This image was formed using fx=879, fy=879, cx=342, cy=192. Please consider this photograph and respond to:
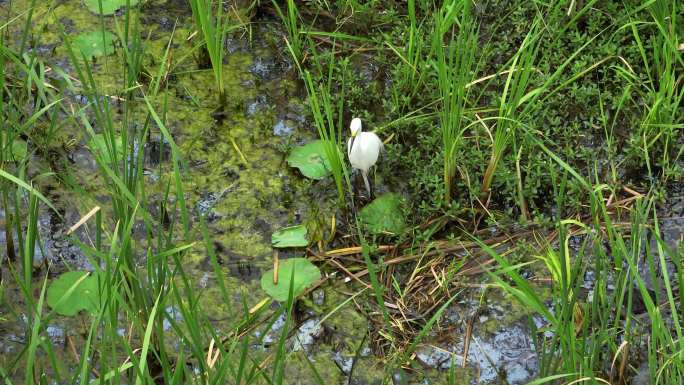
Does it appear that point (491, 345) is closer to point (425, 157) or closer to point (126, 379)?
point (425, 157)

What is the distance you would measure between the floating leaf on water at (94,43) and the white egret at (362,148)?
91 cm

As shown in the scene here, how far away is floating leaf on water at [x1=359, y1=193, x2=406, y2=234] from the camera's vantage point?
2.27m

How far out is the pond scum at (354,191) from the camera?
6.19ft

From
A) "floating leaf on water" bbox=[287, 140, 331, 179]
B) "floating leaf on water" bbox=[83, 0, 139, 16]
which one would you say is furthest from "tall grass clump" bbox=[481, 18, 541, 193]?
"floating leaf on water" bbox=[83, 0, 139, 16]

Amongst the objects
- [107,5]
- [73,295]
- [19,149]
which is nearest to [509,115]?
[73,295]

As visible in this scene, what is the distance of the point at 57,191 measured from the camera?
2.31 meters

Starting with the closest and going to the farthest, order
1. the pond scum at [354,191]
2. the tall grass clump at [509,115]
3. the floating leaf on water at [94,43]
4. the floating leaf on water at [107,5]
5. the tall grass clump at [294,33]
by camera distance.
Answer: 1. the pond scum at [354,191]
2. the tall grass clump at [509,115]
3. the tall grass clump at [294,33]
4. the floating leaf on water at [94,43]
5. the floating leaf on water at [107,5]

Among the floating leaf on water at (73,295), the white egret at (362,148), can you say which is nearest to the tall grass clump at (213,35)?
the white egret at (362,148)

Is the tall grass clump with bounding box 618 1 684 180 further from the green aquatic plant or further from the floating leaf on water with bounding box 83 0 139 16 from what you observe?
the floating leaf on water with bounding box 83 0 139 16

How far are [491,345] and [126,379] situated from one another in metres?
0.82

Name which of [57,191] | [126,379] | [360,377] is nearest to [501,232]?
[360,377]

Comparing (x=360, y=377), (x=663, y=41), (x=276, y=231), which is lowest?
(x=360, y=377)

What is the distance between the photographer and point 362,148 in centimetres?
223

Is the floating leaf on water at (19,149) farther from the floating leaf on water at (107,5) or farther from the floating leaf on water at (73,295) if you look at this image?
the floating leaf on water at (107,5)
